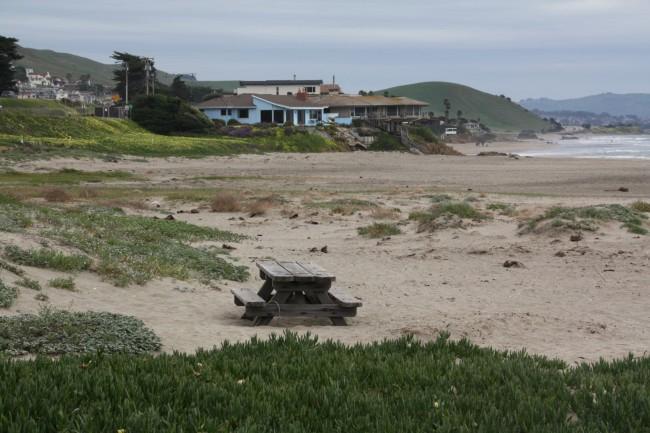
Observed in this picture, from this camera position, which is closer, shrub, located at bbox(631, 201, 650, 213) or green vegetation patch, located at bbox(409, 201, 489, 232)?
green vegetation patch, located at bbox(409, 201, 489, 232)

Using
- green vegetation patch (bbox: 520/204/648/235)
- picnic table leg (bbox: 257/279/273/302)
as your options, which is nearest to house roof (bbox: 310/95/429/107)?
green vegetation patch (bbox: 520/204/648/235)

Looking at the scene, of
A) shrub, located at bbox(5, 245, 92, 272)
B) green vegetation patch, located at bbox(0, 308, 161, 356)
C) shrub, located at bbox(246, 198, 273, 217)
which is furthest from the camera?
shrub, located at bbox(246, 198, 273, 217)

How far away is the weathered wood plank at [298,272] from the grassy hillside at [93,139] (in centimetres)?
3505

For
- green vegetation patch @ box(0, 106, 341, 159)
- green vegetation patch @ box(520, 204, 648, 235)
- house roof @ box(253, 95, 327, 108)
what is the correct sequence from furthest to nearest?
1. house roof @ box(253, 95, 327, 108)
2. green vegetation patch @ box(0, 106, 341, 159)
3. green vegetation patch @ box(520, 204, 648, 235)

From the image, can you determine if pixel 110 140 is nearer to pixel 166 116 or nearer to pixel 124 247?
pixel 166 116

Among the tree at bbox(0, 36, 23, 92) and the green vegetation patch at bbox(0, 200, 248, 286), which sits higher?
the tree at bbox(0, 36, 23, 92)

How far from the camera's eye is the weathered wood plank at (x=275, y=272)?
11047 mm

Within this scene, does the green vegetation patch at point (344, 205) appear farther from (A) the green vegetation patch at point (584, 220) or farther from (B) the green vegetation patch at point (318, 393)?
(B) the green vegetation patch at point (318, 393)

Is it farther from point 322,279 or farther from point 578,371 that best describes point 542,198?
point 578,371

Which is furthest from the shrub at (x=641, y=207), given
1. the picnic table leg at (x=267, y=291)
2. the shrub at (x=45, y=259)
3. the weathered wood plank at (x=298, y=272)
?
the shrub at (x=45, y=259)

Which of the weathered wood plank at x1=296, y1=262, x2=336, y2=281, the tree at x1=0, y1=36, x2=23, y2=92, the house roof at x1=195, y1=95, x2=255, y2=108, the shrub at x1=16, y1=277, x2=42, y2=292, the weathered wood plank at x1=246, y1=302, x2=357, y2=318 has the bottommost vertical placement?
the weathered wood plank at x1=246, y1=302, x2=357, y2=318

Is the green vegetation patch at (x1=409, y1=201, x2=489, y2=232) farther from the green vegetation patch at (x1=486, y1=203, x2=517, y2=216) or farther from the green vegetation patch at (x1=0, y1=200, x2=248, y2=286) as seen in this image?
the green vegetation patch at (x1=0, y1=200, x2=248, y2=286)

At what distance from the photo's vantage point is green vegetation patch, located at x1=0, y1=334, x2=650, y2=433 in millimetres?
5863

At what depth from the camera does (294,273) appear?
11.3 m
